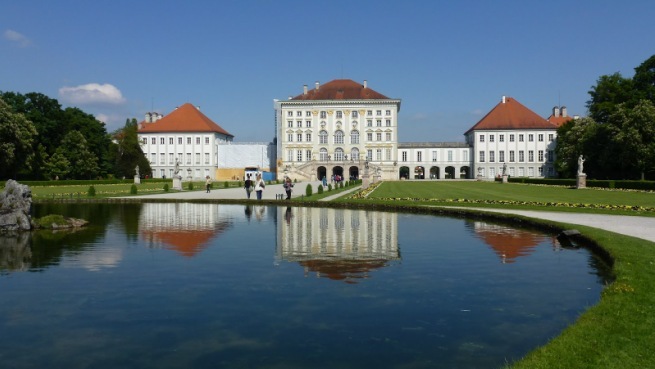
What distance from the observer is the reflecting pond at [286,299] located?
570 centimetres

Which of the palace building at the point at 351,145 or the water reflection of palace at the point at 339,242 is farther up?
the palace building at the point at 351,145

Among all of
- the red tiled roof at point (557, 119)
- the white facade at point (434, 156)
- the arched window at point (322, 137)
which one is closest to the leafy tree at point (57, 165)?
the arched window at point (322, 137)

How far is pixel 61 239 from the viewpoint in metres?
14.0

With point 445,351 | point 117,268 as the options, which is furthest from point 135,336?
point 117,268

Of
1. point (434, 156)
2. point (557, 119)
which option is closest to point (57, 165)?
point (434, 156)

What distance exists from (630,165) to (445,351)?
51598mm

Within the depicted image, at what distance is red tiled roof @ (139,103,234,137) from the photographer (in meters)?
93.6

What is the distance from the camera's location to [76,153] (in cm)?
6128

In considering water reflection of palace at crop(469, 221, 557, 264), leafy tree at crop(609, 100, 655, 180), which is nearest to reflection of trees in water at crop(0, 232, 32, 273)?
water reflection of palace at crop(469, 221, 557, 264)

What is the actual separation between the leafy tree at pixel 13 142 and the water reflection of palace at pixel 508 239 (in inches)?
1749

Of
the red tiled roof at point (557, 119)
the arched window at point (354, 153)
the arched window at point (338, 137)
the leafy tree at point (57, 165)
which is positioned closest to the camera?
the leafy tree at point (57, 165)

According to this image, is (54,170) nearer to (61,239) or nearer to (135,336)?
(61,239)

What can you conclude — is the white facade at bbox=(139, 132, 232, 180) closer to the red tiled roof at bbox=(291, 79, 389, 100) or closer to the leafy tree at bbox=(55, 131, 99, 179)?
the red tiled roof at bbox=(291, 79, 389, 100)

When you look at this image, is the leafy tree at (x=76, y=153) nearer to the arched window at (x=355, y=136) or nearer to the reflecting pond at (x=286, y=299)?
the arched window at (x=355, y=136)
